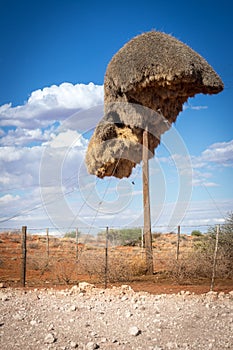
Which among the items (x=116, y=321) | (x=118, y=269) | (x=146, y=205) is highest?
(x=146, y=205)

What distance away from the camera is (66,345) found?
22.4ft

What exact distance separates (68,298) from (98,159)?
7996 millimetres

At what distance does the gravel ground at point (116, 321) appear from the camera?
696cm

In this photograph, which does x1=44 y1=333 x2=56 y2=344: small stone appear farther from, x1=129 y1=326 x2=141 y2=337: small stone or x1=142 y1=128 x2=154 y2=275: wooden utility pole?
x1=142 y1=128 x2=154 y2=275: wooden utility pole

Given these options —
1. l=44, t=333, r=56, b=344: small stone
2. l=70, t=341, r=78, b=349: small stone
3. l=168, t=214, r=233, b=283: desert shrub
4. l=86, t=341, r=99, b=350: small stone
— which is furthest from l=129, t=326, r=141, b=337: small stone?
l=168, t=214, r=233, b=283: desert shrub

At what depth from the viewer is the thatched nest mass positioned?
15750 mm

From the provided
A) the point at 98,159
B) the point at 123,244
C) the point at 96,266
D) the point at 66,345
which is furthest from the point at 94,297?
the point at 123,244

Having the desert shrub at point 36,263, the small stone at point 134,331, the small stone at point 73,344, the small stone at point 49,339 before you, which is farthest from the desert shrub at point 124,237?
the small stone at point 73,344

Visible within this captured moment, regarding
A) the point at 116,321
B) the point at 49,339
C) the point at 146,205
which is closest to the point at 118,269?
the point at 146,205

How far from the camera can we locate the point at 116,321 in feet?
27.5

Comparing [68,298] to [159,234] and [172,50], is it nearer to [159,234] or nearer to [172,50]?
[172,50]

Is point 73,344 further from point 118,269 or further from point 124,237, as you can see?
point 124,237

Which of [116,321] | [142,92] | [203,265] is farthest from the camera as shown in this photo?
[142,92]

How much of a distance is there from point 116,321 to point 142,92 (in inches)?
405
